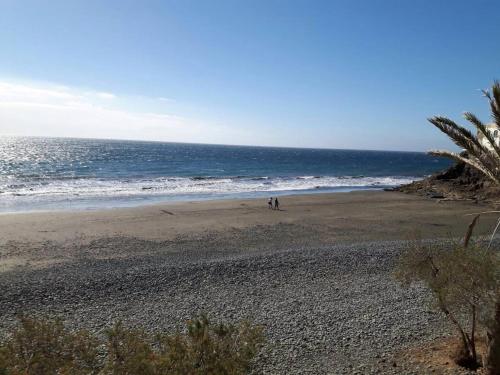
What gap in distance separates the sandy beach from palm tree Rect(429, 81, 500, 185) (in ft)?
7.57

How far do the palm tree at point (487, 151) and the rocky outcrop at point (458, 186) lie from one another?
33.0 meters

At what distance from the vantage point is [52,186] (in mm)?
43719

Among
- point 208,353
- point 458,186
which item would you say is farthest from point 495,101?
point 458,186

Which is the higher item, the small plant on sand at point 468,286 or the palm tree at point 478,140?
the palm tree at point 478,140

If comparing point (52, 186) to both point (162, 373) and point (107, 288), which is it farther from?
point (162, 373)

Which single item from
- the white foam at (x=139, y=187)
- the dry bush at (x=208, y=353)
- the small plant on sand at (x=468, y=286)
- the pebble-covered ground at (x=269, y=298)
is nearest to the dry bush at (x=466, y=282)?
the small plant on sand at (x=468, y=286)

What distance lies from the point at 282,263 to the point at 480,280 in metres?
9.18

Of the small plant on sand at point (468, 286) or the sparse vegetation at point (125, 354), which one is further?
the small plant on sand at point (468, 286)

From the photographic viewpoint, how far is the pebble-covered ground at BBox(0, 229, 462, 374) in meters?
9.12

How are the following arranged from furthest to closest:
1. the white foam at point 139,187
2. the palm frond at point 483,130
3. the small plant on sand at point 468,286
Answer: the white foam at point 139,187 → the palm frond at point 483,130 → the small plant on sand at point 468,286

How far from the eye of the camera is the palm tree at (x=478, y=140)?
7.98 meters

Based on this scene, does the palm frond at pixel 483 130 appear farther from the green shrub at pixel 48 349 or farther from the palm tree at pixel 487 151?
the green shrub at pixel 48 349

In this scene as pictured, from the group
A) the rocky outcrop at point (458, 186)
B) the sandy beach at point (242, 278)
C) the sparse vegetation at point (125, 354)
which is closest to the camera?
the sparse vegetation at point (125, 354)

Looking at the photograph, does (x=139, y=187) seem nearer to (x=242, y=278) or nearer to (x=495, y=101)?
(x=242, y=278)
